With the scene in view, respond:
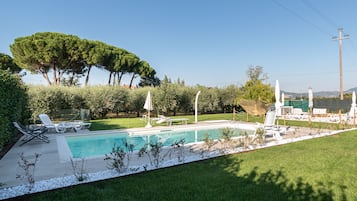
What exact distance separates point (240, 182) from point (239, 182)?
0.02 m

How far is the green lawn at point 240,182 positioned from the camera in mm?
3398

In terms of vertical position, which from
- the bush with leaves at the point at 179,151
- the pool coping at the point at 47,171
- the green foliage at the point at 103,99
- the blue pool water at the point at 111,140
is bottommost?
the blue pool water at the point at 111,140

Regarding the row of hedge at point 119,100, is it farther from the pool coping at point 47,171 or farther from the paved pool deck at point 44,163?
the pool coping at point 47,171

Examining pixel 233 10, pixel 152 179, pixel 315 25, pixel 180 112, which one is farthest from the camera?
pixel 180 112

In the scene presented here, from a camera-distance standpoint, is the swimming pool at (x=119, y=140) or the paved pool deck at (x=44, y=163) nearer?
the paved pool deck at (x=44, y=163)

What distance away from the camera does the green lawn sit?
3.40 metres

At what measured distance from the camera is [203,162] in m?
5.28

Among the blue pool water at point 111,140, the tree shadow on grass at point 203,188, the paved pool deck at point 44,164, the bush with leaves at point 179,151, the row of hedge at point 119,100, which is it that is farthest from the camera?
the row of hedge at point 119,100

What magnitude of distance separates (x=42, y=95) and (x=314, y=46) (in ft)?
68.8

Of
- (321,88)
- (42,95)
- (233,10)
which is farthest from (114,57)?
(321,88)

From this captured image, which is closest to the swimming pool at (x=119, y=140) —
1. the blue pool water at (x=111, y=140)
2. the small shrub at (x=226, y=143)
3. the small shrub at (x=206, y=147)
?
the blue pool water at (x=111, y=140)

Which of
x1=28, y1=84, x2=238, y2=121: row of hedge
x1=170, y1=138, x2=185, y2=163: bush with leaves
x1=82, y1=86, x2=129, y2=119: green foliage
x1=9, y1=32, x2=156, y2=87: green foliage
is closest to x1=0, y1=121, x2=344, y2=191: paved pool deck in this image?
x1=170, y1=138, x2=185, y2=163: bush with leaves

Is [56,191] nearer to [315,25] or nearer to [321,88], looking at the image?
[315,25]

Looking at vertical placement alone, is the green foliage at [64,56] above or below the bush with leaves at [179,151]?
above
